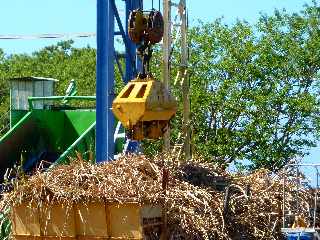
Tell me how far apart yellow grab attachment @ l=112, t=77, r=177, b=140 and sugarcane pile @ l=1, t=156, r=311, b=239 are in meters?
0.40

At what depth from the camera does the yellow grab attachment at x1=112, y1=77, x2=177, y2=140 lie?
1155 cm

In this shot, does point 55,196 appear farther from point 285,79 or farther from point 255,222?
point 285,79

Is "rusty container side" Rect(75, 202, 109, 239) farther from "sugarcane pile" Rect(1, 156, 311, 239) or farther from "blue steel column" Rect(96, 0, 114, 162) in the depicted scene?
"blue steel column" Rect(96, 0, 114, 162)

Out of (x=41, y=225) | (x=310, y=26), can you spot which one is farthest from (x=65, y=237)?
(x=310, y=26)

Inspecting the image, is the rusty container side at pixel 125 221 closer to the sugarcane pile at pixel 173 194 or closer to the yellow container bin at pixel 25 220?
the sugarcane pile at pixel 173 194

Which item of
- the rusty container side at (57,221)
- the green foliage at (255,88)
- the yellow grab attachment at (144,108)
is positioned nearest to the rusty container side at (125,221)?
the rusty container side at (57,221)

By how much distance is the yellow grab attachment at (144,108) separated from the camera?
11.5 metres

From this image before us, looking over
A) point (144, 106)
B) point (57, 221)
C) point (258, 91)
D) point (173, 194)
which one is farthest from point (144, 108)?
point (258, 91)

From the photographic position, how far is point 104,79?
15.6 m

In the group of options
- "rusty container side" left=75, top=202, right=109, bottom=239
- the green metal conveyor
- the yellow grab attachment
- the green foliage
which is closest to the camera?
"rusty container side" left=75, top=202, right=109, bottom=239

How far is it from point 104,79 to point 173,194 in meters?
5.20

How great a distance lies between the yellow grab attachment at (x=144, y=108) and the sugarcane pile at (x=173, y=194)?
401 millimetres

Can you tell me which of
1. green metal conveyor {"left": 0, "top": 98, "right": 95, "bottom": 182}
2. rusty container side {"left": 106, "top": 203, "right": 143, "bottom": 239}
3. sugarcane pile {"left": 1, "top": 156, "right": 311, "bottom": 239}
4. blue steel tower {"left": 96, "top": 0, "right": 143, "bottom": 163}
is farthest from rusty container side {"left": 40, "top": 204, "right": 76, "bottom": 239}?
green metal conveyor {"left": 0, "top": 98, "right": 95, "bottom": 182}

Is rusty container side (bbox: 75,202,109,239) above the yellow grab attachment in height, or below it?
below
